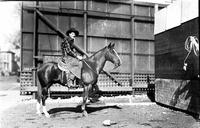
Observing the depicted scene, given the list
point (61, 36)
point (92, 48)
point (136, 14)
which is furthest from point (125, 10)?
point (61, 36)

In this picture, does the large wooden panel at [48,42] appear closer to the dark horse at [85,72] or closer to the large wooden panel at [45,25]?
the large wooden panel at [45,25]

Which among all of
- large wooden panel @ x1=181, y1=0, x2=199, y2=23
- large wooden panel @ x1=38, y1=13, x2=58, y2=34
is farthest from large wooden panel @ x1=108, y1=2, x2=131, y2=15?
large wooden panel @ x1=181, y1=0, x2=199, y2=23

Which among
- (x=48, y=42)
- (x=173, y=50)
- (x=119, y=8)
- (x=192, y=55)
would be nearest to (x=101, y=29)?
(x=119, y=8)

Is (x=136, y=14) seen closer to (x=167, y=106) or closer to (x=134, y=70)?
(x=134, y=70)

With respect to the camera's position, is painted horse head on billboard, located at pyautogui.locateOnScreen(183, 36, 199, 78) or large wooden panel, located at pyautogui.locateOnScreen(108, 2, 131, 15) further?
large wooden panel, located at pyautogui.locateOnScreen(108, 2, 131, 15)

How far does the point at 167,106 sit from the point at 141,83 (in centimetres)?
457

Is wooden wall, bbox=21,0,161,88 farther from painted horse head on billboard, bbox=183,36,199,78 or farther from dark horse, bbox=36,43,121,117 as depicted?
painted horse head on billboard, bbox=183,36,199,78

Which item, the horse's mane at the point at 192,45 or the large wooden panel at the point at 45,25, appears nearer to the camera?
the horse's mane at the point at 192,45

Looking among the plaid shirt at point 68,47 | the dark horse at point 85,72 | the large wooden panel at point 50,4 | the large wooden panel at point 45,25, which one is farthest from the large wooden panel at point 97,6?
the dark horse at point 85,72

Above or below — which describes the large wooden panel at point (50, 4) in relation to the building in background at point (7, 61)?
above

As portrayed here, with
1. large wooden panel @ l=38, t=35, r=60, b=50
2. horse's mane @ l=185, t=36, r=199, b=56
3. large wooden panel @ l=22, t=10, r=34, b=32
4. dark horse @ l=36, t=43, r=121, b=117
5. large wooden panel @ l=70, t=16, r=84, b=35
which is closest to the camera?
horse's mane @ l=185, t=36, r=199, b=56

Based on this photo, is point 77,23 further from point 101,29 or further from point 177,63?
point 177,63

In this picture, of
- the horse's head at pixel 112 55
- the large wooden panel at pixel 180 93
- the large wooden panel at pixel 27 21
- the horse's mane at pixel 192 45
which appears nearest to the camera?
the horse's mane at pixel 192 45

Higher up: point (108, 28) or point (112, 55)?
point (108, 28)
